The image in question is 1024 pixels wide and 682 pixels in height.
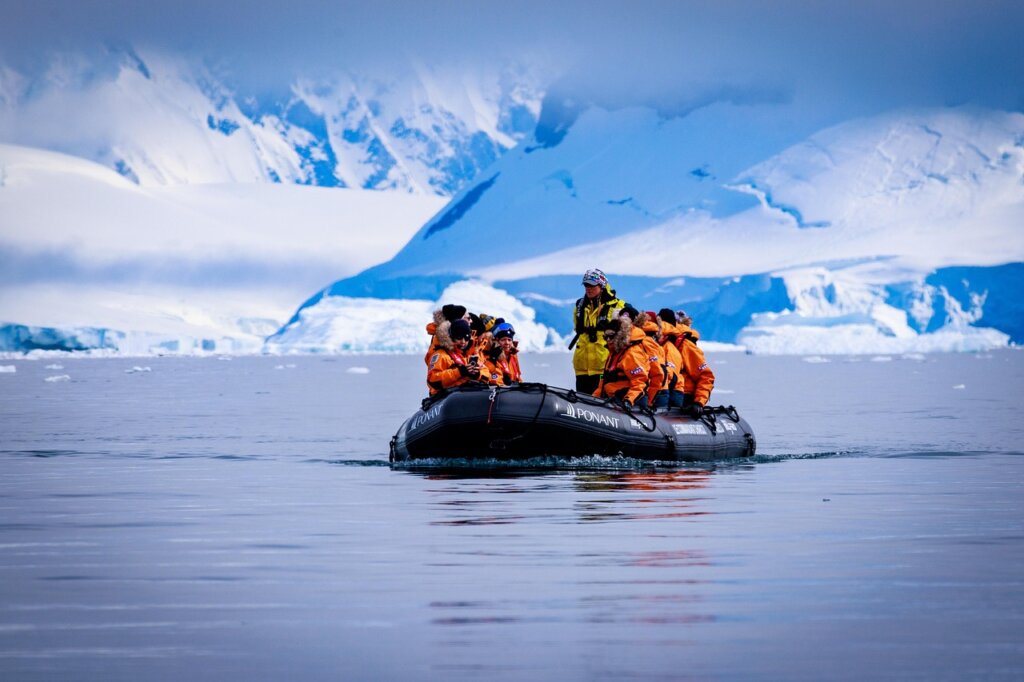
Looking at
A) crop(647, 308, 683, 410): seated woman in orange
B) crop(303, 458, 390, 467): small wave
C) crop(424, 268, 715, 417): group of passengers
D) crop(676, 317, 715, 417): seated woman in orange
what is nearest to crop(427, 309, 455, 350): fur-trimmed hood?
crop(424, 268, 715, 417): group of passengers

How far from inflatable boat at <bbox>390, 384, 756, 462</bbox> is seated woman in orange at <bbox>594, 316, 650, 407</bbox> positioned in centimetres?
29

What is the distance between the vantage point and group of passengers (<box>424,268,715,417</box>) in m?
17.2

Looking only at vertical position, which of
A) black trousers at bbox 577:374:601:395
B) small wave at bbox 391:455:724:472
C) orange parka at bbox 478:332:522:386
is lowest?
small wave at bbox 391:455:724:472

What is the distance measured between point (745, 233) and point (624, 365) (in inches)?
3455

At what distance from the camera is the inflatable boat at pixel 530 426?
55.1ft

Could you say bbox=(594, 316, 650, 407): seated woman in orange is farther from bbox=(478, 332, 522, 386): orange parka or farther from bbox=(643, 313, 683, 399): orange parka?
bbox=(478, 332, 522, 386): orange parka

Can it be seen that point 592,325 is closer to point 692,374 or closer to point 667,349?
point 667,349

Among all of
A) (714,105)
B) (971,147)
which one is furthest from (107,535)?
(714,105)

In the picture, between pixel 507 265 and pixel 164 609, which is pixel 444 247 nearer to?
pixel 507 265

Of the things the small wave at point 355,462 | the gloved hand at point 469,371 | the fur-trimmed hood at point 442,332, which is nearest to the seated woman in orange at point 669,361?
A: the gloved hand at point 469,371

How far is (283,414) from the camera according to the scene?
33531 mm

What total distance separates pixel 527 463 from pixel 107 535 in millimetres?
6467

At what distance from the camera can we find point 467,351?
17.6m

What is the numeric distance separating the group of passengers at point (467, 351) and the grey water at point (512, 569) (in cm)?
97
